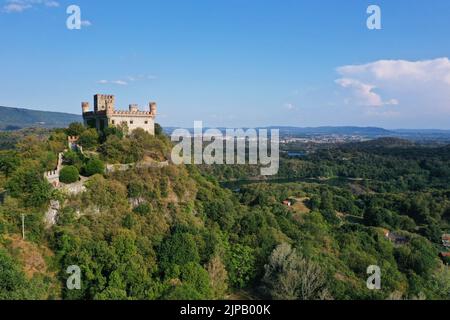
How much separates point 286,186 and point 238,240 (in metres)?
47.1

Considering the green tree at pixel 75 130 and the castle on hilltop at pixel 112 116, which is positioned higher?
the castle on hilltop at pixel 112 116

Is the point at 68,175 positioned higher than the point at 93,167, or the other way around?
the point at 93,167

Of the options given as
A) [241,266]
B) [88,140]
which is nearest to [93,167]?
[88,140]

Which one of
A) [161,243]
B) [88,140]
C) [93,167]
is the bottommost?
[161,243]

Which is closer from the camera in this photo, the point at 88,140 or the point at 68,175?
the point at 68,175

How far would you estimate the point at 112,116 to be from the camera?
109 feet

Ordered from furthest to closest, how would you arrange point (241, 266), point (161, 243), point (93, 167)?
point (93, 167)
point (161, 243)
point (241, 266)

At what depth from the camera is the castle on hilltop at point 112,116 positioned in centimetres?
3334

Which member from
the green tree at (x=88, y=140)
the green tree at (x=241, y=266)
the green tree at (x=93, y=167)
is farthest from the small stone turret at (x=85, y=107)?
the green tree at (x=241, y=266)

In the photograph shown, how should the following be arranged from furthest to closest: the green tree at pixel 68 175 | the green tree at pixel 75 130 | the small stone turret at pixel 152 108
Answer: the small stone turret at pixel 152 108 < the green tree at pixel 75 130 < the green tree at pixel 68 175

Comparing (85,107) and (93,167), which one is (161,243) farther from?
(85,107)

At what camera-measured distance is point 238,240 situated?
28.4m

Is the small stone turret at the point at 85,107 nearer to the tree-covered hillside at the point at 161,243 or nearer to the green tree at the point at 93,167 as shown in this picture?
the tree-covered hillside at the point at 161,243

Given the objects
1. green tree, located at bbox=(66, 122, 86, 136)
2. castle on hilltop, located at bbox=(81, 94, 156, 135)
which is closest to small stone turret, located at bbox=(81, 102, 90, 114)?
castle on hilltop, located at bbox=(81, 94, 156, 135)
